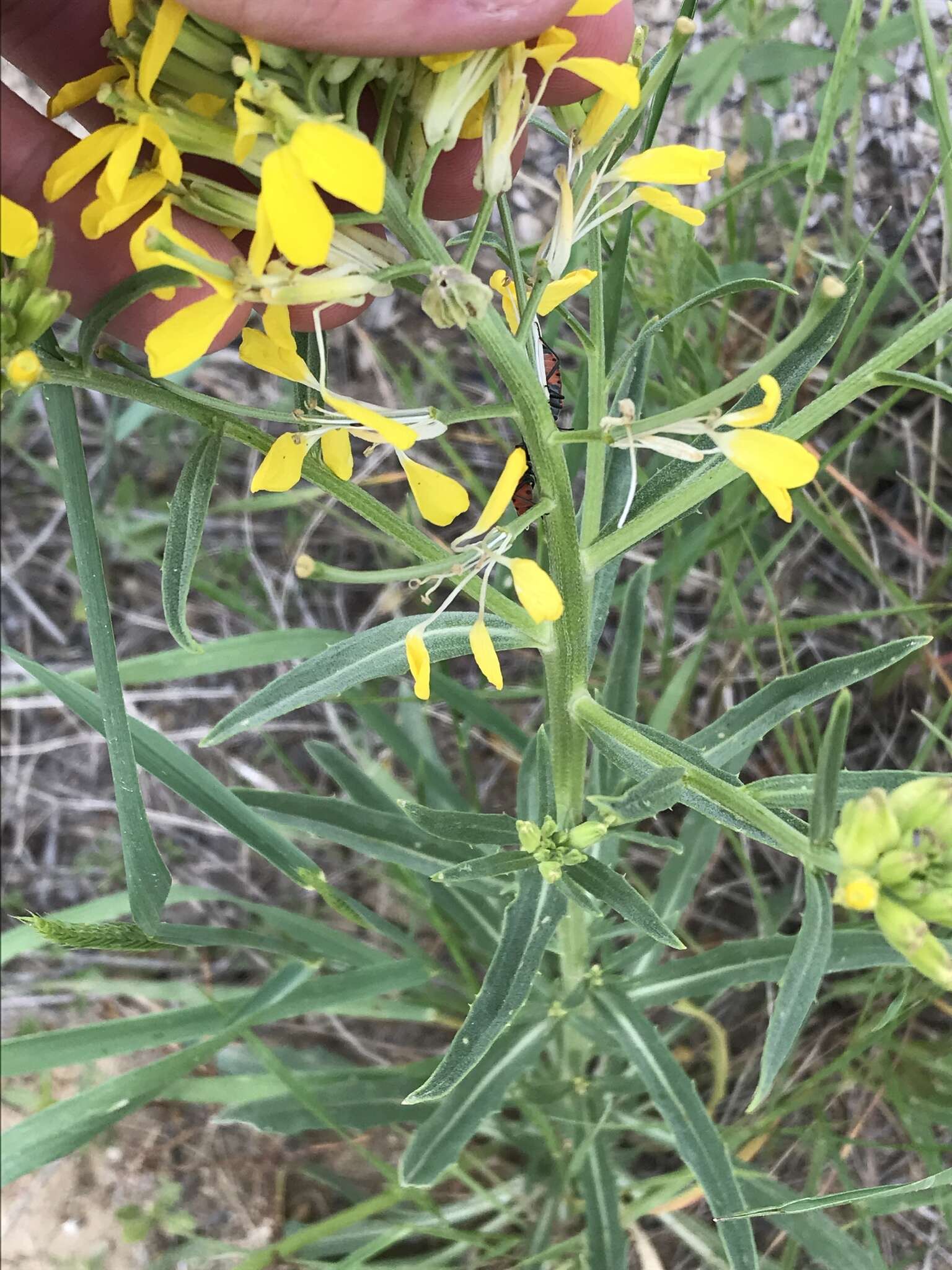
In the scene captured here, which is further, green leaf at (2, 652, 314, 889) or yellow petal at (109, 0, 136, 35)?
green leaf at (2, 652, 314, 889)

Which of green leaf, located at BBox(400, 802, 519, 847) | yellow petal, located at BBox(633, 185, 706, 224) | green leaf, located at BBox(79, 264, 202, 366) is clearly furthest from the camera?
green leaf, located at BBox(400, 802, 519, 847)

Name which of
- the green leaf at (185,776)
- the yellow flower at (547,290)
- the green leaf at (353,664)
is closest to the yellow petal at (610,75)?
the yellow flower at (547,290)

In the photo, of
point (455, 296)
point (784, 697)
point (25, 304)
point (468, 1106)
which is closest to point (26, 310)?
point (25, 304)

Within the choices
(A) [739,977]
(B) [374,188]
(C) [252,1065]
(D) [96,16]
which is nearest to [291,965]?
(C) [252,1065]

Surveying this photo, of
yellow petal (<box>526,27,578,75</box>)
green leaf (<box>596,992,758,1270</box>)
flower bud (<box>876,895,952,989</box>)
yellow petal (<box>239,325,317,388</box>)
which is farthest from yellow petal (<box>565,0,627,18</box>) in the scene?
green leaf (<box>596,992,758,1270</box>)

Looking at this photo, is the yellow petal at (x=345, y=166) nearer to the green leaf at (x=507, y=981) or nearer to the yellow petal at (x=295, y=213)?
the yellow petal at (x=295, y=213)

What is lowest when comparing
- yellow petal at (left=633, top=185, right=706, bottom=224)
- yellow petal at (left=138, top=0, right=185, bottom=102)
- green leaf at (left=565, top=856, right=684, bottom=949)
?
green leaf at (left=565, top=856, right=684, bottom=949)

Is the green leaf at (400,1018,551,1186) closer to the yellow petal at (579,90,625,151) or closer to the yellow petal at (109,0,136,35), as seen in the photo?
the yellow petal at (579,90,625,151)
